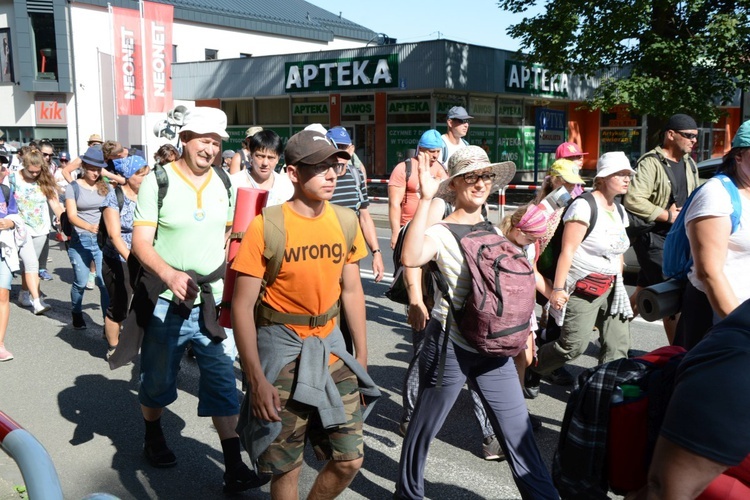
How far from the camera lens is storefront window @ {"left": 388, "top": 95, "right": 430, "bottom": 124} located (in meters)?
25.1

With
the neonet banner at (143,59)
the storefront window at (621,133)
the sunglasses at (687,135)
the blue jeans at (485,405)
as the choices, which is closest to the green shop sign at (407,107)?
the neonet banner at (143,59)

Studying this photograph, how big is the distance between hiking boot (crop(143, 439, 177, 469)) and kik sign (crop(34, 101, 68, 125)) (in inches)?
1331

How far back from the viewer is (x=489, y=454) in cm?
437

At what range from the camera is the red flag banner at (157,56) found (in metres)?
19.7

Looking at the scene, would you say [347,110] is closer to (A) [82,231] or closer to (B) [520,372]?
(A) [82,231]

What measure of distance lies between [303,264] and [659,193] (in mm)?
3698

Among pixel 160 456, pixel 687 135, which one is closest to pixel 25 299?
pixel 160 456

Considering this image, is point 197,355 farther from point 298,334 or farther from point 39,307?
point 39,307

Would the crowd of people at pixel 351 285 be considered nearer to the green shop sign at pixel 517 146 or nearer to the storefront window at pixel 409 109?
the storefront window at pixel 409 109

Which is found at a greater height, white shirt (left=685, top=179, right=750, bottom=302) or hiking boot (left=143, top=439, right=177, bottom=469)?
white shirt (left=685, top=179, right=750, bottom=302)

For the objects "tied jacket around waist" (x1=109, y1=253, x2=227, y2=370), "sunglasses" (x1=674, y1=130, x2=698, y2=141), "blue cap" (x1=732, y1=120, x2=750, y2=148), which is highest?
"sunglasses" (x1=674, y1=130, x2=698, y2=141)

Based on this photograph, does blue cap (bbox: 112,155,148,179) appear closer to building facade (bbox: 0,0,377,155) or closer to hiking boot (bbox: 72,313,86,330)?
hiking boot (bbox: 72,313,86,330)

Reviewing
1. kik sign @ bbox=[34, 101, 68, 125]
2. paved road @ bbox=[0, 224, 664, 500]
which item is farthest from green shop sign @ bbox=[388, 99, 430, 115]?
paved road @ bbox=[0, 224, 664, 500]

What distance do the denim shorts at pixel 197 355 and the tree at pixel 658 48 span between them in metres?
15.8
